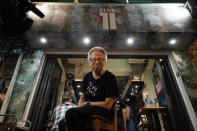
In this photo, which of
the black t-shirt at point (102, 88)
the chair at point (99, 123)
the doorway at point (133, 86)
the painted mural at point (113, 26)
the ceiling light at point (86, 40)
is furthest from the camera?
the ceiling light at point (86, 40)

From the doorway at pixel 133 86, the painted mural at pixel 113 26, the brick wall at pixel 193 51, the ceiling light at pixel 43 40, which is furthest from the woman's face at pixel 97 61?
the brick wall at pixel 193 51

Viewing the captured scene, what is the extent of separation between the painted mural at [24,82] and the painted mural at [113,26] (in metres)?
0.40

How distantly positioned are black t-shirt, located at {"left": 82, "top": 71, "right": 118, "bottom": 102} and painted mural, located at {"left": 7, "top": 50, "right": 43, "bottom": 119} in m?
2.22

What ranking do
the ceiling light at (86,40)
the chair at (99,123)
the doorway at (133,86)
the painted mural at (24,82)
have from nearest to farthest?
the chair at (99,123) < the painted mural at (24,82) < the doorway at (133,86) < the ceiling light at (86,40)

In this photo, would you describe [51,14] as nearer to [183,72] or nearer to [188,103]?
[183,72]

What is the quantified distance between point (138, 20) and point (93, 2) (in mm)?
1595

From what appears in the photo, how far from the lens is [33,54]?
3.53 m

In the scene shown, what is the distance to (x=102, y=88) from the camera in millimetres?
1242

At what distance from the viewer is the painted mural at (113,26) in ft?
11.0

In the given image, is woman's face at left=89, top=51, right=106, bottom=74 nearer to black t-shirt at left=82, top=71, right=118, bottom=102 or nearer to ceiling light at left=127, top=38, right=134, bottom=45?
black t-shirt at left=82, top=71, right=118, bottom=102

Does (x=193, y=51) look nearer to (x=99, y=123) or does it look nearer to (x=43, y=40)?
(x=99, y=123)

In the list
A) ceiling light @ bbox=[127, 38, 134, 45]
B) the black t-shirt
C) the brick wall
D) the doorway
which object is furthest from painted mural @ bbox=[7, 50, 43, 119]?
the brick wall

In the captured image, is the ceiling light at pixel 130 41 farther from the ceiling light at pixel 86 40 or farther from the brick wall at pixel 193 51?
the brick wall at pixel 193 51

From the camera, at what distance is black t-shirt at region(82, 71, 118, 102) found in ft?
3.89
